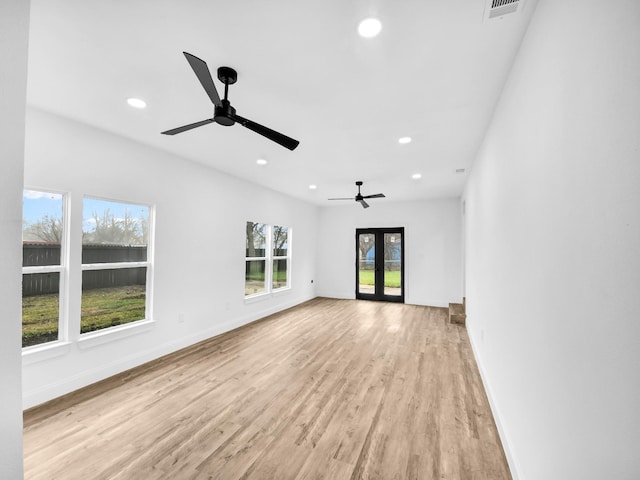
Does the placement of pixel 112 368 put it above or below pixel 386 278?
below

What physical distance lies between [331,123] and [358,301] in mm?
5818

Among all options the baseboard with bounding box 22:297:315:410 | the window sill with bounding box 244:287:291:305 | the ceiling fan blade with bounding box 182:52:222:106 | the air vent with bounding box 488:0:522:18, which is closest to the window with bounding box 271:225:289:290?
the window sill with bounding box 244:287:291:305

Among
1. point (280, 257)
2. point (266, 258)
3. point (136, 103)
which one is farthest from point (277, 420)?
point (280, 257)

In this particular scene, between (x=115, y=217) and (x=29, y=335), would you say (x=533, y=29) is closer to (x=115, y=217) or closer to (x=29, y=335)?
(x=115, y=217)

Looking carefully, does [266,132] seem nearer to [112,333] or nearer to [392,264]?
[112,333]

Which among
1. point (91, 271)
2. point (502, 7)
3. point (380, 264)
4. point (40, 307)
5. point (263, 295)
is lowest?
point (263, 295)

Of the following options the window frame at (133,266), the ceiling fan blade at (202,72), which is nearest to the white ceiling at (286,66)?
Answer: the ceiling fan blade at (202,72)

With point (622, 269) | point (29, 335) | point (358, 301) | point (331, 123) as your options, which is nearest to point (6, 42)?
point (622, 269)

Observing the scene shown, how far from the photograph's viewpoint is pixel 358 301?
7.86 meters

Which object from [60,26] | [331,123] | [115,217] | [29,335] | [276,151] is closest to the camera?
[60,26]

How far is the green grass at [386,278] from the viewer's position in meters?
7.74

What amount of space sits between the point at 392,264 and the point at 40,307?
6914 millimetres

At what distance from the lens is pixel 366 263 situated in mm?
8117

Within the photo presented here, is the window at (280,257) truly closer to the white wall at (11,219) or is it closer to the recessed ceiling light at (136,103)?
the recessed ceiling light at (136,103)
